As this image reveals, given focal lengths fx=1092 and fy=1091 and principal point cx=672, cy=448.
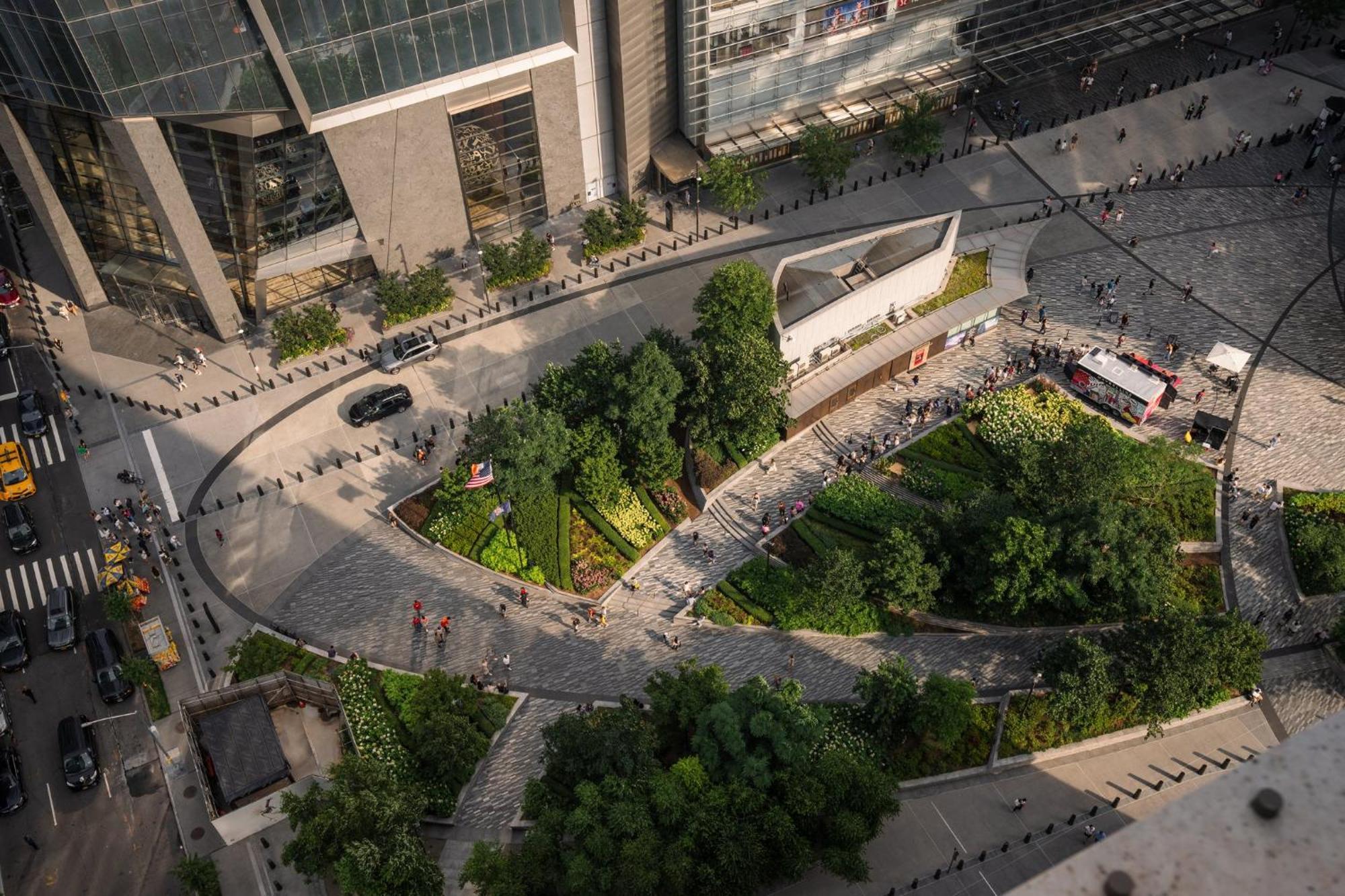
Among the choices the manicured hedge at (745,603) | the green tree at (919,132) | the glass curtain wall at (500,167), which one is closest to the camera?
the manicured hedge at (745,603)

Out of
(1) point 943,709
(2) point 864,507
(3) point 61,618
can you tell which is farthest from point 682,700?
(3) point 61,618

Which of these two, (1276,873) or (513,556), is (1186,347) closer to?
(513,556)

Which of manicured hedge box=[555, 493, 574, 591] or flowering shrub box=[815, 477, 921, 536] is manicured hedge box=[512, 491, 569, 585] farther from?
flowering shrub box=[815, 477, 921, 536]

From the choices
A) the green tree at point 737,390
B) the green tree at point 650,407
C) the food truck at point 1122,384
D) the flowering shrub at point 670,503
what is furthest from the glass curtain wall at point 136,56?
the food truck at point 1122,384

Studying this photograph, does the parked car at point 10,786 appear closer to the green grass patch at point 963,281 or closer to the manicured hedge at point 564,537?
the manicured hedge at point 564,537

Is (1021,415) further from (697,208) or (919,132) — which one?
(697,208)

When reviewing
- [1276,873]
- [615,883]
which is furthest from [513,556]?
[1276,873]

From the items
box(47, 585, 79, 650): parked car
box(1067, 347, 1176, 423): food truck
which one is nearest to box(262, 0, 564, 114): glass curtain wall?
box(47, 585, 79, 650): parked car
